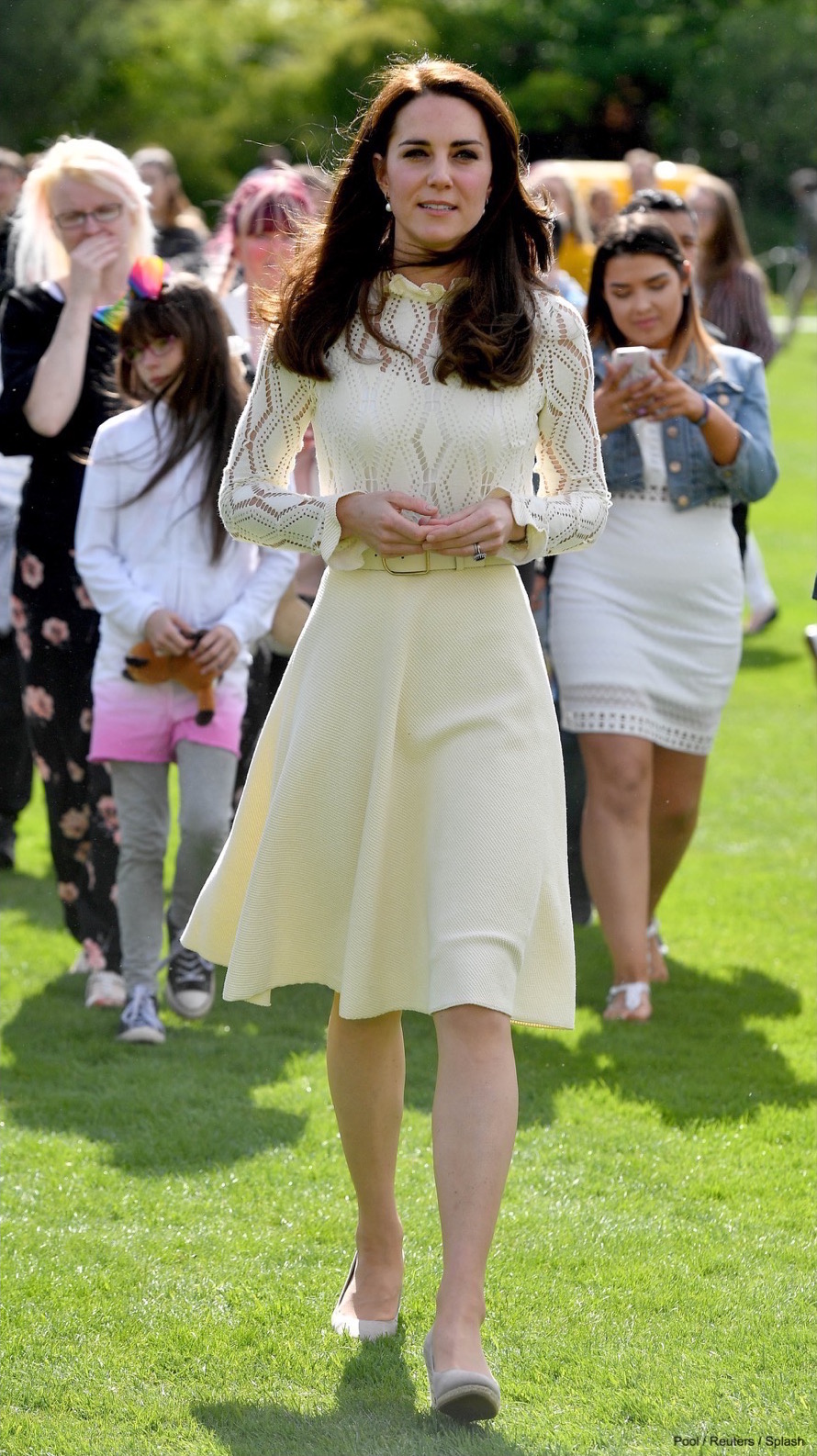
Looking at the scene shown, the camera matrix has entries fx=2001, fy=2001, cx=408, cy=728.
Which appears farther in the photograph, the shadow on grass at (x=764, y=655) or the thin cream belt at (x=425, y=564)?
the shadow on grass at (x=764, y=655)

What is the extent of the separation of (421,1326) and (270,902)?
0.89 m

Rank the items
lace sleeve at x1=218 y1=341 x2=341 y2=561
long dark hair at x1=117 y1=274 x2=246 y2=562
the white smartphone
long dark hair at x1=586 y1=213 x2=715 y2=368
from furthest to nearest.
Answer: long dark hair at x1=586 y1=213 x2=715 y2=368, long dark hair at x1=117 y1=274 x2=246 y2=562, the white smartphone, lace sleeve at x1=218 y1=341 x2=341 y2=561

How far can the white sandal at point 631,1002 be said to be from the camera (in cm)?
614

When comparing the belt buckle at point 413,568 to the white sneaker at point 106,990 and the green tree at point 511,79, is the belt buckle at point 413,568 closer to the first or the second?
the white sneaker at point 106,990

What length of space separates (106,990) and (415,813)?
2.96 meters

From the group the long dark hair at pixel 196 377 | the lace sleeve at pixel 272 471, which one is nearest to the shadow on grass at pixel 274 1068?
the long dark hair at pixel 196 377

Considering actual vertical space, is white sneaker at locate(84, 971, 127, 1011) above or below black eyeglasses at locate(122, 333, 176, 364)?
below

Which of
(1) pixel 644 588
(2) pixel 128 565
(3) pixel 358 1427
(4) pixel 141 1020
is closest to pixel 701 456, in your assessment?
(1) pixel 644 588

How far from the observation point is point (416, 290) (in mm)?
3711

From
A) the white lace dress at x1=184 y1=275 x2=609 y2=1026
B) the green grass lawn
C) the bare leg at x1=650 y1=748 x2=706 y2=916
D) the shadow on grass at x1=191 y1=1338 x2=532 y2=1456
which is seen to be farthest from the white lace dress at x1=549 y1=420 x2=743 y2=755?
the shadow on grass at x1=191 y1=1338 x2=532 y2=1456

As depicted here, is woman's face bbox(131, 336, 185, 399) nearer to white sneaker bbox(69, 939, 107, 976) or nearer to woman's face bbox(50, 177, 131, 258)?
woman's face bbox(50, 177, 131, 258)

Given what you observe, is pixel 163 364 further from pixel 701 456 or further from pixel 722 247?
pixel 722 247

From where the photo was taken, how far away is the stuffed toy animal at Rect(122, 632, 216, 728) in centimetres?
575

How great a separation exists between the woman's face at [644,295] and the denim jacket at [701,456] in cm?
12
